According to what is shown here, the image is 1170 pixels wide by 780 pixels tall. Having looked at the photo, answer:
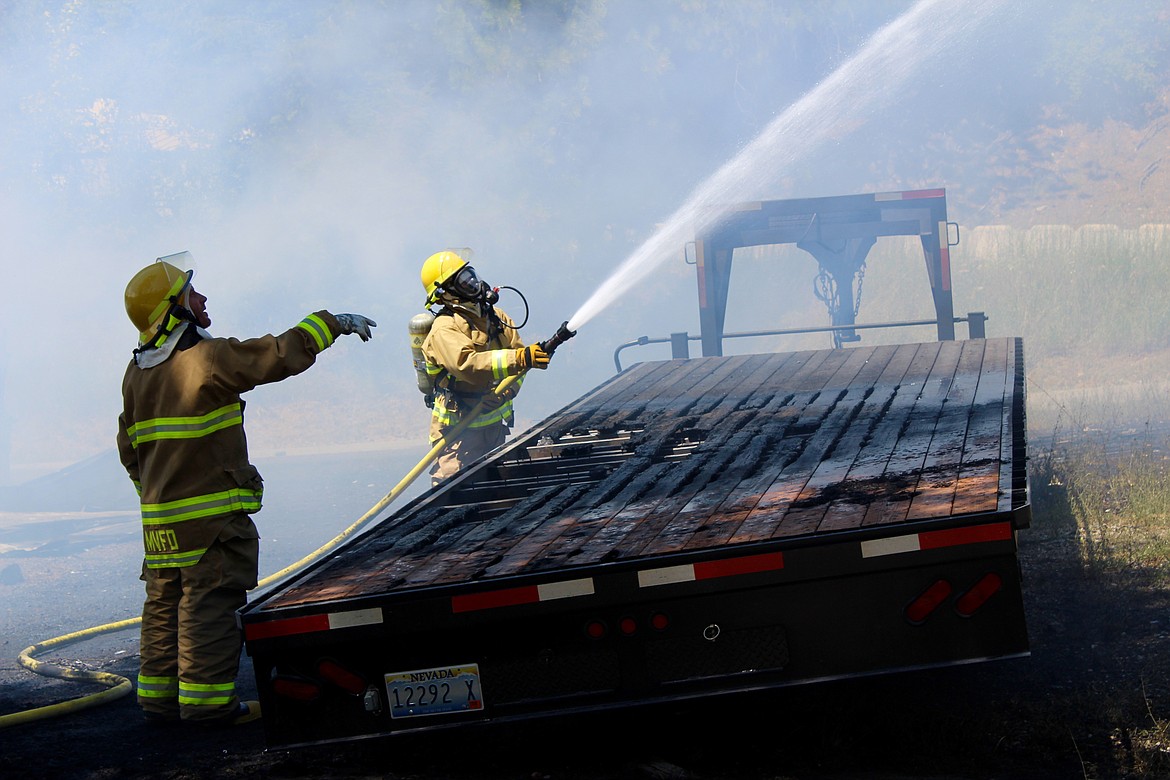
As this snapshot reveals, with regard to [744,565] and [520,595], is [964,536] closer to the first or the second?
[744,565]

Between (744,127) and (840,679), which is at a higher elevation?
(744,127)

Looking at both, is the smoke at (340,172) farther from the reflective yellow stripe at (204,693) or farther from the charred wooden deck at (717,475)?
the reflective yellow stripe at (204,693)

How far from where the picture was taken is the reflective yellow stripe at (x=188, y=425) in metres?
4.36

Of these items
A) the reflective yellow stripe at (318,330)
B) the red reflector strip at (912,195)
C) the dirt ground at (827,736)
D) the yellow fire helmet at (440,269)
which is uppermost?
the red reflector strip at (912,195)

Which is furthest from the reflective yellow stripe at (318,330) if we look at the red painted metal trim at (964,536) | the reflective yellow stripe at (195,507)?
the red painted metal trim at (964,536)

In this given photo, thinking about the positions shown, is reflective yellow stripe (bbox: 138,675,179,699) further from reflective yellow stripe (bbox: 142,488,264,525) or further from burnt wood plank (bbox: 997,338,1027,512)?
burnt wood plank (bbox: 997,338,1027,512)

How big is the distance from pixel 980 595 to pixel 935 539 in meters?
0.19

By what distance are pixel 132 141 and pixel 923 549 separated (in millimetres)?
23782

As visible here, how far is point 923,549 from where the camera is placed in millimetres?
3363

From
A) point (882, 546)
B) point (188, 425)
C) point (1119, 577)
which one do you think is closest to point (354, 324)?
point (188, 425)

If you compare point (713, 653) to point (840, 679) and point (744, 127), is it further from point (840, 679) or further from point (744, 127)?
point (744, 127)

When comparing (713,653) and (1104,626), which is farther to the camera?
(1104,626)

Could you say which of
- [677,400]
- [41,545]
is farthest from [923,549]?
[41,545]

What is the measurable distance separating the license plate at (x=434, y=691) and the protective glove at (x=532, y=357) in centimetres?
221
